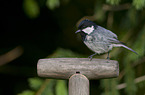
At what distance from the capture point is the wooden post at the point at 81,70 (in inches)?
42.0

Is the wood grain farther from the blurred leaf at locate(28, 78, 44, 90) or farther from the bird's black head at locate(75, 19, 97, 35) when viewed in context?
the blurred leaf at locate(28, 78, 44, 90)

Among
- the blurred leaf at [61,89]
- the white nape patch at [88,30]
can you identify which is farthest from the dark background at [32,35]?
the white nape patch at [88,30]

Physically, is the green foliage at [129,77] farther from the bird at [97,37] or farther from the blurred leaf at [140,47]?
the bird at [97,37]

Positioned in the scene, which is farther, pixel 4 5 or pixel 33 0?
pixel 4 5

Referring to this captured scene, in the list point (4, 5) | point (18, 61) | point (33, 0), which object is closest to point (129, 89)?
point (33, 0)

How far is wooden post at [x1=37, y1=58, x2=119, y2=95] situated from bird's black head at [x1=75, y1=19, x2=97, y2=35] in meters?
0.17

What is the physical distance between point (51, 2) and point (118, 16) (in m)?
0.74

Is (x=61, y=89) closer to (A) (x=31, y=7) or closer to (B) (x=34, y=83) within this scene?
(B) (x=34, y=83)

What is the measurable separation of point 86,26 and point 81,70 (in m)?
0.23

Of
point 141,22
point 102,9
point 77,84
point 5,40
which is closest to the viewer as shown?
point 77,84

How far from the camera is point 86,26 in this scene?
1.15m

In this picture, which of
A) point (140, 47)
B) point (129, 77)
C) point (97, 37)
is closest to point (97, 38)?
point (97, 37)

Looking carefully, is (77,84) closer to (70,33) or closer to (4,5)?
(70,33)

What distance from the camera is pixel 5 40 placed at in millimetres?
2062
